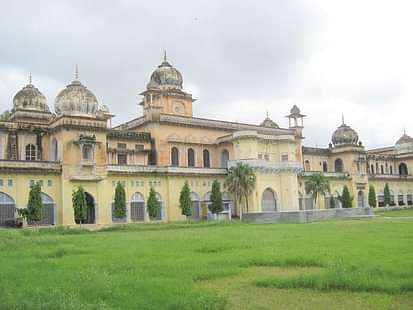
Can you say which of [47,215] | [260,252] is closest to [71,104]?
[47,215]

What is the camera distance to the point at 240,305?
10.5m

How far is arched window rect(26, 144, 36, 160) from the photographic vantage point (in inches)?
1836

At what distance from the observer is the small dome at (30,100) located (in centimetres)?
5066

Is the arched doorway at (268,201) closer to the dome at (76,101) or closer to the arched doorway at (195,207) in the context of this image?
the arched doorway at (195,207)

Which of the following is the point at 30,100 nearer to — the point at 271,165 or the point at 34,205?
the point at 34,205

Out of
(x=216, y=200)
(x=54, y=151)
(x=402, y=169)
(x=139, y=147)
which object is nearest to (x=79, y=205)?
(x=54, y=151)

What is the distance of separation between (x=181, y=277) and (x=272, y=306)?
3650 millimetres

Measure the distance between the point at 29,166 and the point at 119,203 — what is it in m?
7.85

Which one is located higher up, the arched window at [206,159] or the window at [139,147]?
the window at [139,147]

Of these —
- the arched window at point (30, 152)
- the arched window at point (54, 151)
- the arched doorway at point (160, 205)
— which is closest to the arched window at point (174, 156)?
the arched doorway at point (160, 205)

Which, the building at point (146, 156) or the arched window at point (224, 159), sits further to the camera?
the arched window at point (224, 159)

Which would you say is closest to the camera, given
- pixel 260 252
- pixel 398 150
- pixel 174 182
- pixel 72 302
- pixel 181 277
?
pixel 72 302

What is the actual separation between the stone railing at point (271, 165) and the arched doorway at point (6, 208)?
2227 cm

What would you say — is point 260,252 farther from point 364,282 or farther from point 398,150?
point 398,150
